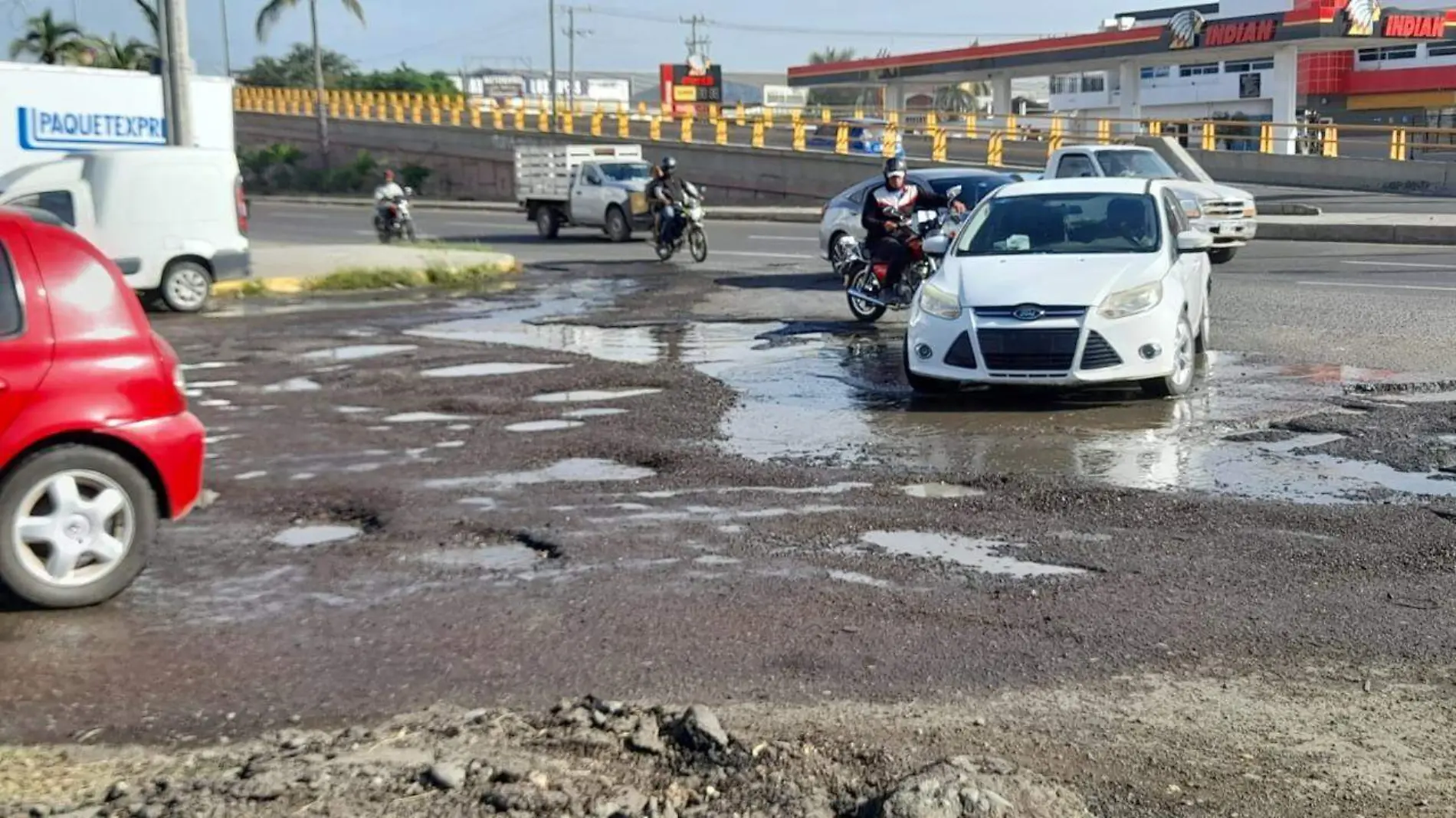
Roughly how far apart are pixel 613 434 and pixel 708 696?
5118 mm

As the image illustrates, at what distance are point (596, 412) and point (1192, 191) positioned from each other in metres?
14.0

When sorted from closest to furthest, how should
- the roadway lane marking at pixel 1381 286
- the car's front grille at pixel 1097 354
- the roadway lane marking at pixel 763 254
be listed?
1. the car's front grille at pixel 1097 354
2. the roadway lane marking at pixel 1381 286
3. the roadway lane marking at pixel 763 254

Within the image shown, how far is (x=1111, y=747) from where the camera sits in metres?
4.57

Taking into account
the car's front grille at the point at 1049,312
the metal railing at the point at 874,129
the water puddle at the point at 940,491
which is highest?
the metal railing at the point at 874,129

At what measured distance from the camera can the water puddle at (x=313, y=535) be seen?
24.5 ft

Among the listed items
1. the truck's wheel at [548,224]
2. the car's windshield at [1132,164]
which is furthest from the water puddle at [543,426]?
the truck's wheel at [548,224]

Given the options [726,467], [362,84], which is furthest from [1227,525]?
[362,84]

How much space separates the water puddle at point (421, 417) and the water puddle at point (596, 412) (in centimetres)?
74

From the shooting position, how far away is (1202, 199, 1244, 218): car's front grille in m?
22.4

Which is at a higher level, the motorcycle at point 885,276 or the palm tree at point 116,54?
the palm tree at point 116,54

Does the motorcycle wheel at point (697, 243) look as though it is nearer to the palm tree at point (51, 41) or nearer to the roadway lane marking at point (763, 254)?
the roadway lane marking at point (763, 254)

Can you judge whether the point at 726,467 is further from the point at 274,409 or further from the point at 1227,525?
the point at 274,409

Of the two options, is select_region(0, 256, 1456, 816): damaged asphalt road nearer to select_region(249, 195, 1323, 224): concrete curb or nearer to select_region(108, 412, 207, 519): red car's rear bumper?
select_region(108, 412, 207, 519): red car's rear bumper

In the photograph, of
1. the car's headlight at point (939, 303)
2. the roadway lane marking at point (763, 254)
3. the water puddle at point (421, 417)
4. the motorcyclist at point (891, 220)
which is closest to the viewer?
the water puddle at point (421, 417)
